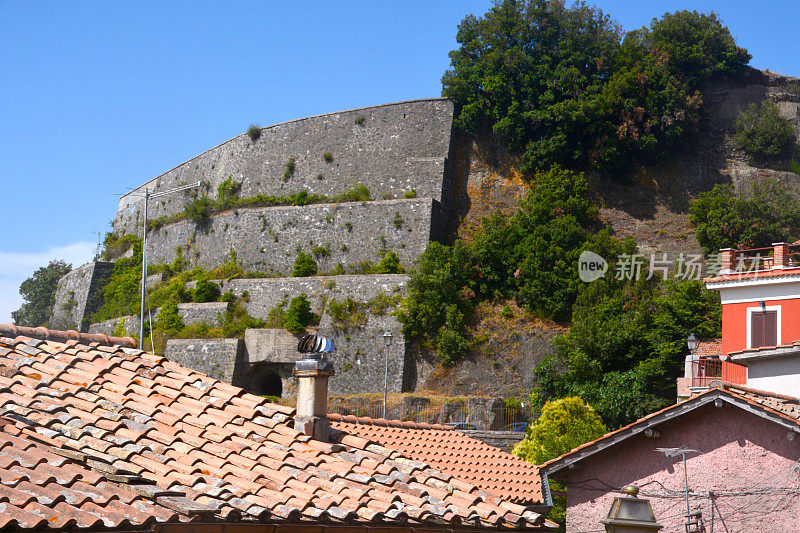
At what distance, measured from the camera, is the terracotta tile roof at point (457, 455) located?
49.1ft

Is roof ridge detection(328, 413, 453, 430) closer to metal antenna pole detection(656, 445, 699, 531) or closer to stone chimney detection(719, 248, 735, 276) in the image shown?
metal antenna pole detection(656, 445, 699, 531)

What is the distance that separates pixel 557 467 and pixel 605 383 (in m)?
15.8

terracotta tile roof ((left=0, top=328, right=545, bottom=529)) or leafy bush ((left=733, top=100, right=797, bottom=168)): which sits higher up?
leafy bush ((left=733, top=100, right=797, bottom=168))

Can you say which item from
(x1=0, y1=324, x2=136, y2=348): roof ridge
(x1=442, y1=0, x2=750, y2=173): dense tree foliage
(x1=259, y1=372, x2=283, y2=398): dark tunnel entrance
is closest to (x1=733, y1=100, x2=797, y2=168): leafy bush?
(x1=442, y1=0, x2=750, y2=173): dense tree foliage

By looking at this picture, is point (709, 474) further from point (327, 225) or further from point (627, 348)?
point (327, 225)

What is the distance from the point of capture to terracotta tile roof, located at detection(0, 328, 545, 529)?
7.45 metres

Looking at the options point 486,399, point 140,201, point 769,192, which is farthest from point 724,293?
point 140,201

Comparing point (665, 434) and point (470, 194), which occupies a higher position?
point (470, 194)

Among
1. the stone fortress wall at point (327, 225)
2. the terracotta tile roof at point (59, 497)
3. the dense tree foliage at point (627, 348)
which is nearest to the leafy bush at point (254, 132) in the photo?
the stone fortress wall at point (327, 225)

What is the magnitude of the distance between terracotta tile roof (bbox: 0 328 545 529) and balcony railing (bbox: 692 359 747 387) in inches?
594

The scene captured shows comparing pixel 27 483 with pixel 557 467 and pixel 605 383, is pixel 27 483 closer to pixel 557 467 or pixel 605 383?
pixel 557 467

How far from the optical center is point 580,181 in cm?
3744

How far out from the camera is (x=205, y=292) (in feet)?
132

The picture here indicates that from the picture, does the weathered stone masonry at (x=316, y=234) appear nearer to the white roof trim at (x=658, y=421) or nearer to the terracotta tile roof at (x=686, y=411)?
the terracotta tile roof at (x=686, y=411)
